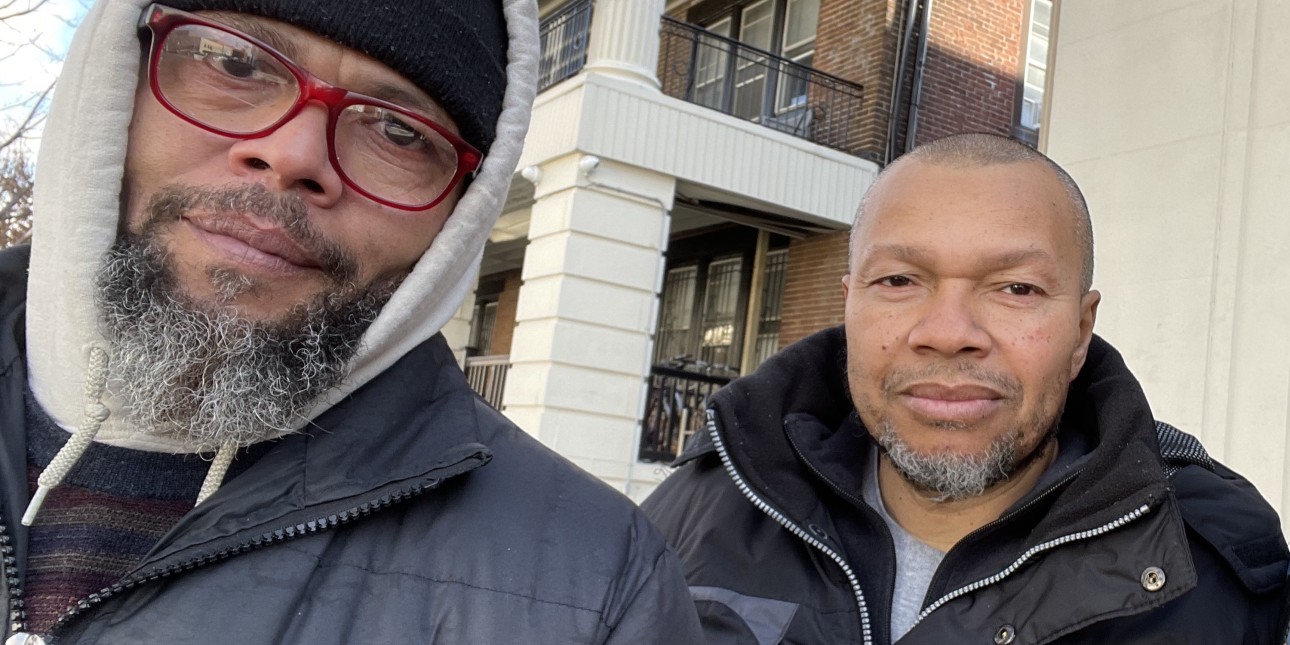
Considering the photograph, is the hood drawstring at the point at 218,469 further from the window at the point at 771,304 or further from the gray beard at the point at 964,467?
the window at the point at 771,304

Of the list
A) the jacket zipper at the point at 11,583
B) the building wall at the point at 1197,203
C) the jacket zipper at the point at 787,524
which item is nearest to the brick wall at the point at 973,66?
the building wall at the point at 1197,203

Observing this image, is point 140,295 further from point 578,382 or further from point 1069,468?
point 578,382

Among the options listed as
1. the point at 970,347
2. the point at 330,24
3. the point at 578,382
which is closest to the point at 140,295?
the point at 330,24

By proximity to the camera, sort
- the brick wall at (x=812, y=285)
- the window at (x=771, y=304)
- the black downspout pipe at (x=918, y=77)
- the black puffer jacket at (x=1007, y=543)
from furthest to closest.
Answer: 1. the window at (x=771, y=304)
2. the black downspout pipe at (x=918, y=77)
3. the brick wall at (x=812, y=285)
4. the black puffer jacket at (x=1007, y=543)

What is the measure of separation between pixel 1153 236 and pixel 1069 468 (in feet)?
10.3

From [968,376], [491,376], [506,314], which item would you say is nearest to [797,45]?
[491,376]

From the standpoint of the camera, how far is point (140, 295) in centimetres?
123

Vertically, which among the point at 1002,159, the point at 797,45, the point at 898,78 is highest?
the point at 797,45

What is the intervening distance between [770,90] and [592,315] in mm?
3888

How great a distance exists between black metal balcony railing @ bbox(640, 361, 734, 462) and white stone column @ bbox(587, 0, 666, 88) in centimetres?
288

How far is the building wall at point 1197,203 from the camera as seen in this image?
3.96 metres

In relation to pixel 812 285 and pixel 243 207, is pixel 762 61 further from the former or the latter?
pixel 243 207

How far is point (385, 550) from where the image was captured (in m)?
1.19

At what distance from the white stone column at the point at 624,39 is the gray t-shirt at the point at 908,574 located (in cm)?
695
